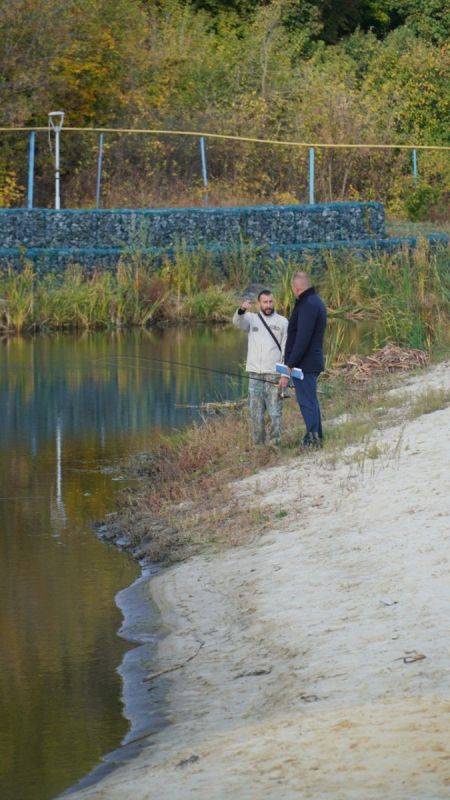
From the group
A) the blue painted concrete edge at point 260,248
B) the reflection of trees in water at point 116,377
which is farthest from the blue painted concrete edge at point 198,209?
the reflection of trees in water at point 116,377

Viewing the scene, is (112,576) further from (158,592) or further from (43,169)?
(43,169)

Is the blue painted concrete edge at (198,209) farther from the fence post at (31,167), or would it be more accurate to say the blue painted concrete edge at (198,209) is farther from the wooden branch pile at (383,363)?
the wooden branch pile at (383,363)

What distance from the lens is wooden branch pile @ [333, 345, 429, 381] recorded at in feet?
54.4

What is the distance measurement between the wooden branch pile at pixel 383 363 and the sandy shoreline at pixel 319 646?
4.51 metres

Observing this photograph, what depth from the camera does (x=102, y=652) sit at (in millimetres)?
9023

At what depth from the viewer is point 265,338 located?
12.3 m

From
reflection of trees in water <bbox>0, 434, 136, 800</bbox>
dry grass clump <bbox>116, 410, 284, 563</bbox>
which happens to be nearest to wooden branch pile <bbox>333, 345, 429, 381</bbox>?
dry grass clump <bbox>116, 410, 284, 563</bbox>

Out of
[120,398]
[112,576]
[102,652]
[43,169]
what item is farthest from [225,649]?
[43,169]

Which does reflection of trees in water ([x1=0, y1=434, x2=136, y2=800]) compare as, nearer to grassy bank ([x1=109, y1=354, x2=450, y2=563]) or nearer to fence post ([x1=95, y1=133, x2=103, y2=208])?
grassy bank ([x1=109, y1=354, x2=450, y2=563])

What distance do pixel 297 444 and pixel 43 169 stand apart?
18.4 meters

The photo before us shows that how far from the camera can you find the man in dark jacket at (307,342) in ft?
38.8

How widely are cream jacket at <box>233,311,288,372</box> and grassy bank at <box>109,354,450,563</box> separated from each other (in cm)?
74

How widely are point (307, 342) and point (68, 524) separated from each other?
2278 millimetres

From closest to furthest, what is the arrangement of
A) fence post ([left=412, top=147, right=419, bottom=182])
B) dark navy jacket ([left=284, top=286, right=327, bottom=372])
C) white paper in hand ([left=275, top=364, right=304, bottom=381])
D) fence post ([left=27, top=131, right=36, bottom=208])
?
dark navy jacket ([left=284, top=286, right=327, bottom=372]) < white paper in hand ([left=275, top=364, right=304, bottom=381]) < fence post ([left=27, top=131, right=36, bottom=208]) < fence post ([left=412, top=147, right=419, bottom=182])
